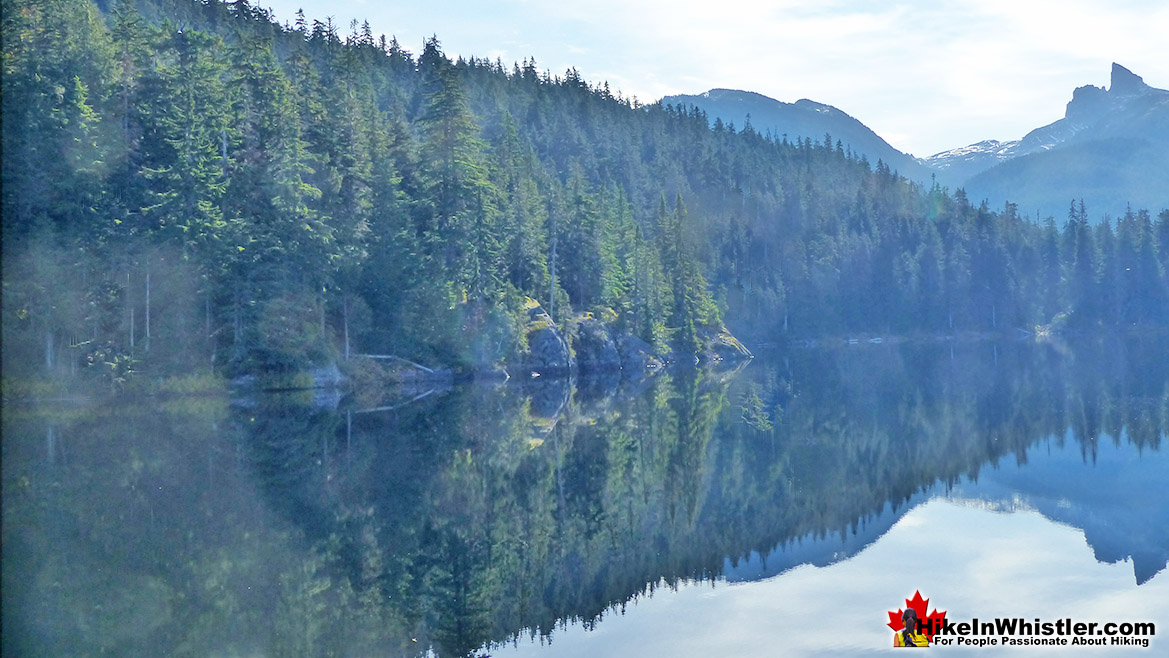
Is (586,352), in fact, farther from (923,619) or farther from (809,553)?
(923,619)

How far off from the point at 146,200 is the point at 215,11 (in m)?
89.0

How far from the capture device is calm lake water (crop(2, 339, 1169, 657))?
13.9 meters

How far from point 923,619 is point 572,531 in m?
7.96

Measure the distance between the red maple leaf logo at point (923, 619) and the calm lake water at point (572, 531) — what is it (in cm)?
22

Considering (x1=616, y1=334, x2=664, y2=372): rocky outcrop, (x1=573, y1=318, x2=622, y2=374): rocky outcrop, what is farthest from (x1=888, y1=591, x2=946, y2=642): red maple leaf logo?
(x1=616, y1=334, x2=664, y2=372): rocky outcrop

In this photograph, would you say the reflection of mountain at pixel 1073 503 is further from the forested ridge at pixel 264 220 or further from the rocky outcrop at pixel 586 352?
the rocky outcrop at pixel 586 352

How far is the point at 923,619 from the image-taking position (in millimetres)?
13703

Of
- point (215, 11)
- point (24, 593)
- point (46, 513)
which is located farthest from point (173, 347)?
point (215, 11)

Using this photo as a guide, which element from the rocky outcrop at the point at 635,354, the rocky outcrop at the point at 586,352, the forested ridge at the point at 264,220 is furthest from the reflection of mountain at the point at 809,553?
the rocky outcrop at the point at 635,354

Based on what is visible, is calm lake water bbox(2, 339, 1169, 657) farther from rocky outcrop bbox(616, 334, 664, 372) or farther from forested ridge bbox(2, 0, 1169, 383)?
rocky outcrop bbox(616, 334, 664, 372)

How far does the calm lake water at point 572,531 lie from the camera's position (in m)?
13.9

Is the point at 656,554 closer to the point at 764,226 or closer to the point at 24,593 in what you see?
the point at 24,593

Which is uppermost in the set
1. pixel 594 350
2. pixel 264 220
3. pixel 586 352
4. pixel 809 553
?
pixel 264 220

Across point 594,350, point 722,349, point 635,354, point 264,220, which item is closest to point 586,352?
point 594,350
